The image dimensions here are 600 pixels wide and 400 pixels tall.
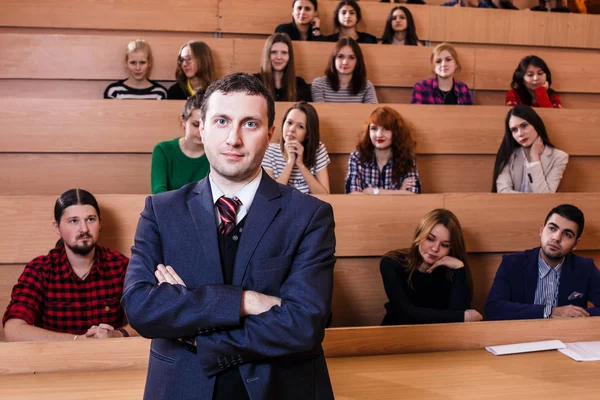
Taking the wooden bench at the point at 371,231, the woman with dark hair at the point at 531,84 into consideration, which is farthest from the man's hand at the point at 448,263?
the woman with dark hair at the point at 531,84

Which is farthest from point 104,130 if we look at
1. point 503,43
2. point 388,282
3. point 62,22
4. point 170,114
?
point 503,43

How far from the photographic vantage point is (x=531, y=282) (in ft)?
4.97

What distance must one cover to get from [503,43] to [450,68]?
21.7 inches

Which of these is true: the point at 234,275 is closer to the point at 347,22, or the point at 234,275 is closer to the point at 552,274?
the point at 552,274

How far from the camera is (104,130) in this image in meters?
1.82

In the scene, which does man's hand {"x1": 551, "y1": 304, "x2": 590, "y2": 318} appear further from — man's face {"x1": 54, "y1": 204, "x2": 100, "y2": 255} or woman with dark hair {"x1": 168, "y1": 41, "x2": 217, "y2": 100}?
woman with dark hair {"x1": 168, "y1": 41, "x2": 217, "y2": 100}

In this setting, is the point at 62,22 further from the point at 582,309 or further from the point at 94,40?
the point at 582,309

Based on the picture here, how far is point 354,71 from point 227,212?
1.48 meters

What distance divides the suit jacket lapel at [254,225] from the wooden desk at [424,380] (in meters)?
0.38

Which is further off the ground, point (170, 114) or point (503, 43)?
point (503, 43)

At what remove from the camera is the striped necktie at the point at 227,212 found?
71cm

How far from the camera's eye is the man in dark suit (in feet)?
2.20

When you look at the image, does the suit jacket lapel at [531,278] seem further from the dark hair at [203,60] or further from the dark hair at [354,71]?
the dark hair at [203,60]

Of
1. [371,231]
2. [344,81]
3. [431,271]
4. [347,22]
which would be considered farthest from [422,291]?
[347,22]
